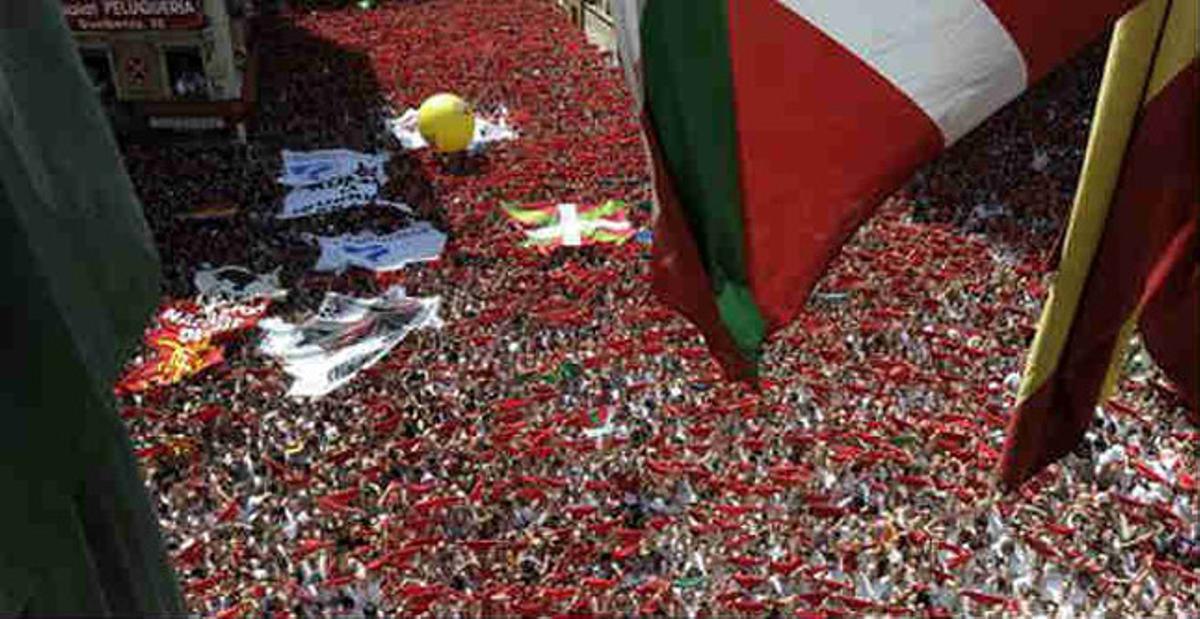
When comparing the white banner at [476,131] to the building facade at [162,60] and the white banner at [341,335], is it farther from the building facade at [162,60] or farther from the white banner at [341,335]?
the white banner at [341,335]

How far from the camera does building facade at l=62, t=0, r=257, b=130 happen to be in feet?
81.8

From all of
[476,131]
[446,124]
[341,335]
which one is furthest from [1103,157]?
[476,131]

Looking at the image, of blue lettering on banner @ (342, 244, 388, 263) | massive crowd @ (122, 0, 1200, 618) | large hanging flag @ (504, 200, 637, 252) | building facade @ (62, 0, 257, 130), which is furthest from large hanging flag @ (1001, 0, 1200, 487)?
building facade @ (62, 0, 257, 130)

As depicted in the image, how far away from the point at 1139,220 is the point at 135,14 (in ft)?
82.9

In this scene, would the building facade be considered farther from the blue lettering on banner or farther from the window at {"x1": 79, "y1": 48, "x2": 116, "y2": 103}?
the blue lettering on banner

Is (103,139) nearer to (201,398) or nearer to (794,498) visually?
(794,498)

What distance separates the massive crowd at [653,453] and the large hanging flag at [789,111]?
17.6ft

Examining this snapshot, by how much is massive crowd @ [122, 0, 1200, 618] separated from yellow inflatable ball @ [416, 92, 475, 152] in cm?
380

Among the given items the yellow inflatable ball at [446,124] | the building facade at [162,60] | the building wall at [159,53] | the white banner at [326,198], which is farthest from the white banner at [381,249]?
the building wall at [159,53]

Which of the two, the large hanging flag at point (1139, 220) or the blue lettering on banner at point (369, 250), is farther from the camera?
the blue lettering on banner at point (369, 250)

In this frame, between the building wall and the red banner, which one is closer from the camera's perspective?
the red banner

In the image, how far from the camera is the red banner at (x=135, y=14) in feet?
81.1

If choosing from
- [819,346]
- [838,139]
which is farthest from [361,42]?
[838,139]

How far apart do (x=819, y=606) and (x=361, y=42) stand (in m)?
→ 30.2
